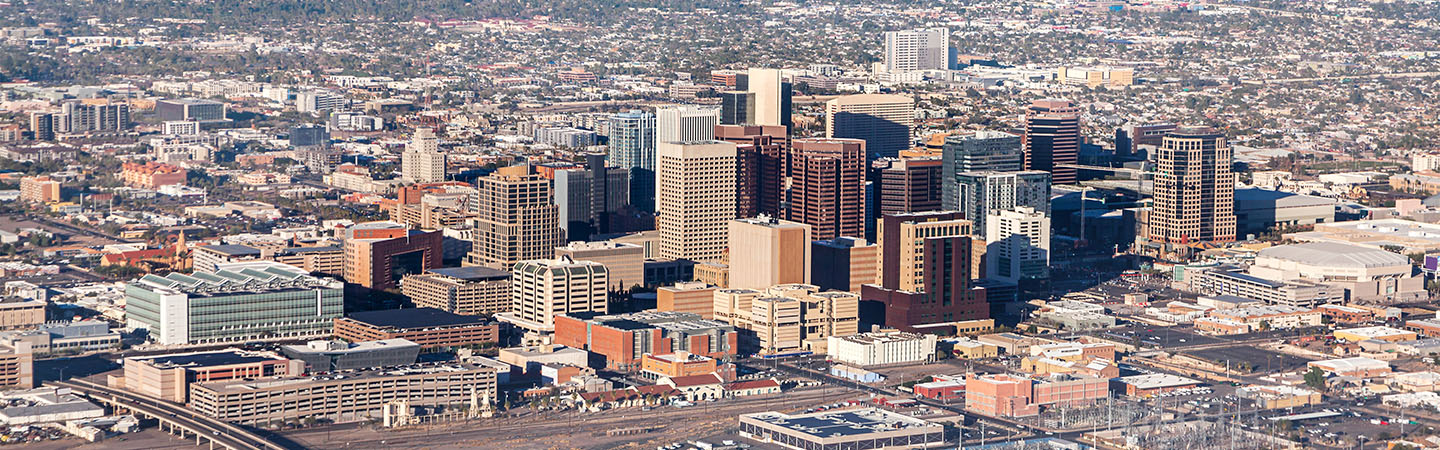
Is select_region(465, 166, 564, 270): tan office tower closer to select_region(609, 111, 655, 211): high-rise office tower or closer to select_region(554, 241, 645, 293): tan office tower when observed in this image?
select_region(554, 241, 645, 293): tan office tower

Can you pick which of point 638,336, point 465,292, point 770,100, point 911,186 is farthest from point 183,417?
point 770,100

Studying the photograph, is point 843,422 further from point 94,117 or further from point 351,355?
point 94,117

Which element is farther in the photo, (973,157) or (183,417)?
(973,157)

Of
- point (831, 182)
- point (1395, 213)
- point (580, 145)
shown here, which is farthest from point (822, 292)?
point (580, 145)

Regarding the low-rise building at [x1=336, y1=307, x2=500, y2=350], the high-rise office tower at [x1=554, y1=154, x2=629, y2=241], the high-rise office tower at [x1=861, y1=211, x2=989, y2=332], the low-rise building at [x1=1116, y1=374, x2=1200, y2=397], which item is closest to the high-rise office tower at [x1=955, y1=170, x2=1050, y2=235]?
the high-rise office tower at [x1=554, y1=154, x2=629, y2=241]

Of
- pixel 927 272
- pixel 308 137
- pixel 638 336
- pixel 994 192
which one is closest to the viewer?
pixel 638 336

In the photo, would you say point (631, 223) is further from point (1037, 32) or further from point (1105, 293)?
point (1037, 32)

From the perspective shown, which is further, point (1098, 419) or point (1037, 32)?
point (1037, 32)
